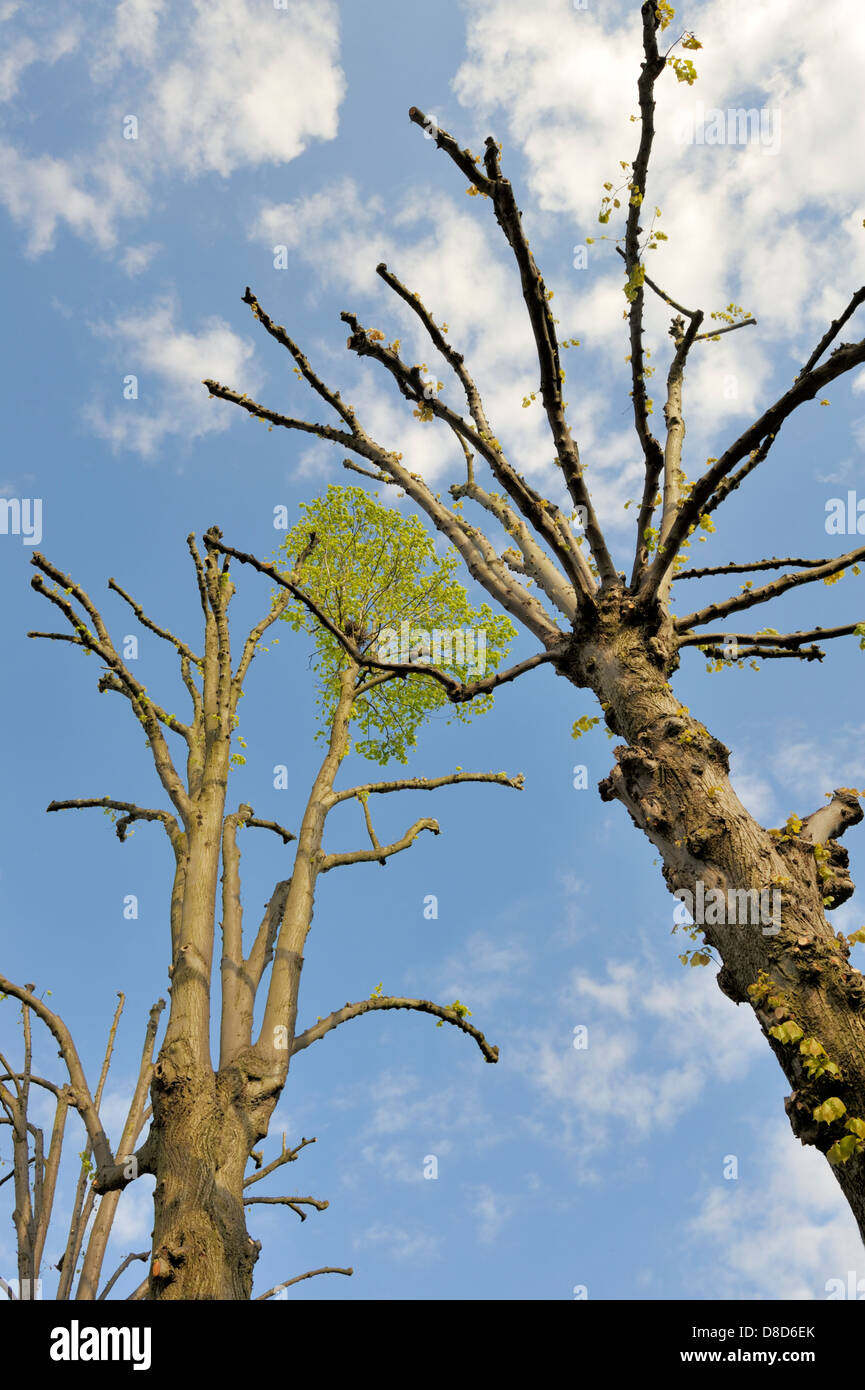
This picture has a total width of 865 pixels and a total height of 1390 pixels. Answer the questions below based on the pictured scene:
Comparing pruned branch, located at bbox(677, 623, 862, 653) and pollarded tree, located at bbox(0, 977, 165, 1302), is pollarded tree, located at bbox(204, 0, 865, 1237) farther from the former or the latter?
pollarded tree, located at bbox(0, 977, 165, 1302)

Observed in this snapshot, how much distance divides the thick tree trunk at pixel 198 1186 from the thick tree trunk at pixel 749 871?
3.41 meters

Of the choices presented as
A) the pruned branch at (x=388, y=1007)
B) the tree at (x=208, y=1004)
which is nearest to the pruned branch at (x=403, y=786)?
the tree at (x=208, y=1004)

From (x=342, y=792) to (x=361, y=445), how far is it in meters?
3.38

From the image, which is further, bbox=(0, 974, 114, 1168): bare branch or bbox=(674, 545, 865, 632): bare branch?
bbox=(0, 974, 114, 1168): bare branch

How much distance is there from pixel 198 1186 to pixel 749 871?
3882 millimetres

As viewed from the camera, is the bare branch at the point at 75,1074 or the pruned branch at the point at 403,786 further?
the pruned branch at the point at 403,786

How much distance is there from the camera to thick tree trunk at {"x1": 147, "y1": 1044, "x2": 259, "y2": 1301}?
4.47 metres

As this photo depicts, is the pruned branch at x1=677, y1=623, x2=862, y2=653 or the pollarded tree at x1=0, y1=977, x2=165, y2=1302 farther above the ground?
the pruned branch at x1=677, y1=623, x2=862, y2=653

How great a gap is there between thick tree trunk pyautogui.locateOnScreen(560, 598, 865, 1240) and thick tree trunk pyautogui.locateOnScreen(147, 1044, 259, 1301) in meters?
3.41

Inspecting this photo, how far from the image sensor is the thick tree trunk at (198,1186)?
14.7 ft

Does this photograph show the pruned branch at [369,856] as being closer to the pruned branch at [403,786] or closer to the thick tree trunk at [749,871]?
the pruned branch at [403,786]

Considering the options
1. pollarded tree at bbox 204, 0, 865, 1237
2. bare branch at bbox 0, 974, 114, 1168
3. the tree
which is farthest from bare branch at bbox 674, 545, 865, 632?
bare branch at bbox 0, 974, 114, 1168
